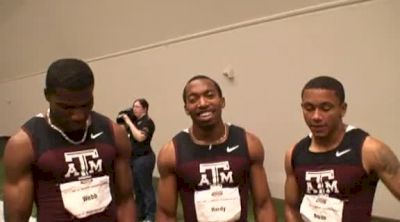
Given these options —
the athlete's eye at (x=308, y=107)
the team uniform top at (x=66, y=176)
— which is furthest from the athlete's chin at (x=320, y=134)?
the team uniform top at (x=66, y=176)

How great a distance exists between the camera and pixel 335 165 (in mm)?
2537

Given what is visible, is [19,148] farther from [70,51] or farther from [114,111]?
[70,51]

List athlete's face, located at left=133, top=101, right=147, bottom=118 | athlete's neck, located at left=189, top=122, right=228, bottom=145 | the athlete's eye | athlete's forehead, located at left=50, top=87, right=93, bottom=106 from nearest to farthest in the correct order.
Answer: athlete's forehead, located at left=50, top=87, right=93, bottom=106 → the athlete's eye → athlete's neck, located at left=189, top=122, right=228, bottom=145 → athlete's face, located at left=133, top=101, right=147, bottom=118

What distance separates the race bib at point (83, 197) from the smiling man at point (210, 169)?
491mm

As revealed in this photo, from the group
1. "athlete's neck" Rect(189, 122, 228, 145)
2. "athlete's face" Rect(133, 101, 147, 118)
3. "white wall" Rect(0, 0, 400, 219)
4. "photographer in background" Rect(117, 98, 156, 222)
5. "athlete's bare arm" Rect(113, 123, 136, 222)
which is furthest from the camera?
"athlete's face" Rect(133, 101, 147, 118)

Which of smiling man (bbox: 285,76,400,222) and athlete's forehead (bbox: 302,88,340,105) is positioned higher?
athlete's forehead (bbox: 302,88,340,105)

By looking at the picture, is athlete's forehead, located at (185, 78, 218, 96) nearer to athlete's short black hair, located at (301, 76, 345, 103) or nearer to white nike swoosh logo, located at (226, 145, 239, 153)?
white nike swoosh logo, located at (226, 145, 239, 153)

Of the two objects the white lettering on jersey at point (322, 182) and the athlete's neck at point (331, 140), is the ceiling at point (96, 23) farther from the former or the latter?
the white lettering on jersey at point (322, 182)

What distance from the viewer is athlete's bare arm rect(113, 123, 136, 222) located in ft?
7.70

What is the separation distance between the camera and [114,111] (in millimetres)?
9188

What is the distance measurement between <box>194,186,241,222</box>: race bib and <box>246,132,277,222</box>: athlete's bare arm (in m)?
0.13

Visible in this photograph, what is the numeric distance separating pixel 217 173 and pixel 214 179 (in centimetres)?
3

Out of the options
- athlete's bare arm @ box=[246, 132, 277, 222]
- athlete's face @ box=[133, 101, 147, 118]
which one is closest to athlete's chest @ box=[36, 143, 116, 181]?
athlete's bare arm @ box=[246, 132, 277, 222]

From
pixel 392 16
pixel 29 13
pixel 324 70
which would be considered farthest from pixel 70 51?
pixel 392 16
